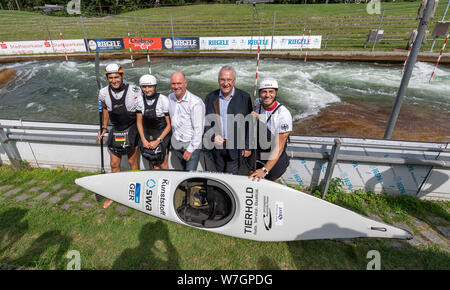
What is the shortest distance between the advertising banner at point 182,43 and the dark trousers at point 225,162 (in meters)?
16.7

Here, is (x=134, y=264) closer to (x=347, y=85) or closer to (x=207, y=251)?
(x=207, y=251)

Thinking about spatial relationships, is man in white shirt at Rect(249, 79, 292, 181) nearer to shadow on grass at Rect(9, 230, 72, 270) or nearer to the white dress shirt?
the white dress shirt

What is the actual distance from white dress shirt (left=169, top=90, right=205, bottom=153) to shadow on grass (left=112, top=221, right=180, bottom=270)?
1.31 metres

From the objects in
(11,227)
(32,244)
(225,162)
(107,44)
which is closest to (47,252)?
(32,244)

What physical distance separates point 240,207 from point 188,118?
4.78ft

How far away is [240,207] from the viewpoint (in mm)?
3119

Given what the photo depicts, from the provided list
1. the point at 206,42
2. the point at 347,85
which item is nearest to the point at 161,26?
the point at 206,42

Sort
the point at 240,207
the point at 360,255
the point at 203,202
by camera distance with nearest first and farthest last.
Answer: the point at 360,255 → the point at 240,207 → the point at 203,202

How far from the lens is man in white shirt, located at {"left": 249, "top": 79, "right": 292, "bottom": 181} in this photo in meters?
2.77

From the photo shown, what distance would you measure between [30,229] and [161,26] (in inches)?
1185

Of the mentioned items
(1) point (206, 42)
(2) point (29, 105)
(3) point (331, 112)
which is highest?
(1) point (206, 42)

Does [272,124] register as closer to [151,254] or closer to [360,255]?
[360,255]
